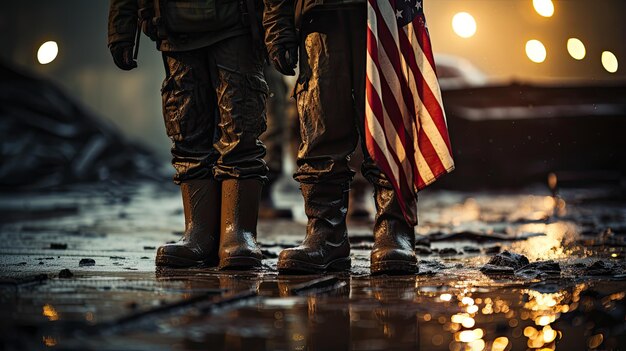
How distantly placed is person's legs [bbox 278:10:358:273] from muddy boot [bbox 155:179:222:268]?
1.29ft

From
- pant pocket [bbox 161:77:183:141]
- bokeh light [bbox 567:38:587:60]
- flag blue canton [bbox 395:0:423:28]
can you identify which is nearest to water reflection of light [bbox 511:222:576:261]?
flag blue canton [bbox 395:0:423:28]

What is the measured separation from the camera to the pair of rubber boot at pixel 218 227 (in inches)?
133

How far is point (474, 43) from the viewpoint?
30.3 ft

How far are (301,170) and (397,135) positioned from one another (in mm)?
331

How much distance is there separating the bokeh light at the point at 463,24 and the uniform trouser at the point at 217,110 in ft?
16.1

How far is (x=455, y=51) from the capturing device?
946 centimetres

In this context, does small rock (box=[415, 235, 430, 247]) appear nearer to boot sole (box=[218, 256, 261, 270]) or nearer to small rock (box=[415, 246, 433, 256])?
small rock (box=[415, 246, 433, 256])

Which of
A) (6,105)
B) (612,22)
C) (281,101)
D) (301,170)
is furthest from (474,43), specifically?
(301,170)

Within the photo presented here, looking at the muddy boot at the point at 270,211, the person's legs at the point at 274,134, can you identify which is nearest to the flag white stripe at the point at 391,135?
the muddy boot at the point at 270,211

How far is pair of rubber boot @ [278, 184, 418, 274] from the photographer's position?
3.26 metres

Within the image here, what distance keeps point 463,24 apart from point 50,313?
663 centimetres

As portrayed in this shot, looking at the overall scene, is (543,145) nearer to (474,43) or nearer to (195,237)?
(474,43)

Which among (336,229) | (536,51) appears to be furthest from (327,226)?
(536,51)

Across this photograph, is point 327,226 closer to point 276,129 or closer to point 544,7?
point 276,129
